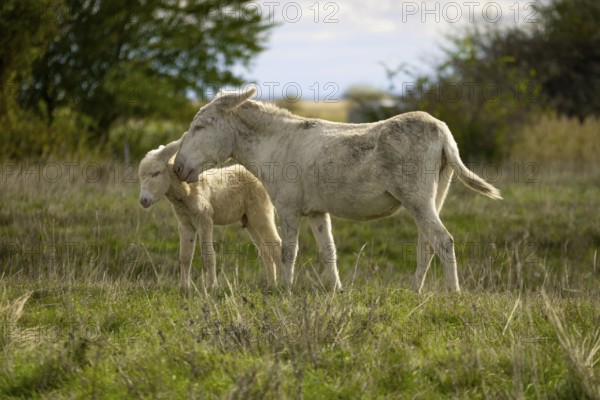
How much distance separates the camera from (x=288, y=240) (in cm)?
839

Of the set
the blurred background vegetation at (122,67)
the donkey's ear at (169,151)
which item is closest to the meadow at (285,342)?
the donkey's ear at (169,151)

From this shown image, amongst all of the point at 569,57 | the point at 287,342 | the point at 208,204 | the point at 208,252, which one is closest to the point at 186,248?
the point at 208,252

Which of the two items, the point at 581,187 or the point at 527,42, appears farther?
the point at 527,42

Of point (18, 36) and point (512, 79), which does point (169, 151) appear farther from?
point (512, 79)

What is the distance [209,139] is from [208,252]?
1345mm

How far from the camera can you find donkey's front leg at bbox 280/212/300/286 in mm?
8359

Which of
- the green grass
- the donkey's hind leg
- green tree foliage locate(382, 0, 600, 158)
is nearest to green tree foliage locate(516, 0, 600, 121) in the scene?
green tree foliage locate(382, 0, 600, 158)

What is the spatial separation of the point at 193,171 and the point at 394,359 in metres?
3.54

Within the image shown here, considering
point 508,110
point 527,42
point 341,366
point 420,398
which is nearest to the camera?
point 420,398

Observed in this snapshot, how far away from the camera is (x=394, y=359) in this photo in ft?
19.1

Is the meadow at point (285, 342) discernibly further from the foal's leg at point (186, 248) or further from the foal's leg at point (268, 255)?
the foal's leg at point (268, 255)

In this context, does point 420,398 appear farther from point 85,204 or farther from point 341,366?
point 85,204

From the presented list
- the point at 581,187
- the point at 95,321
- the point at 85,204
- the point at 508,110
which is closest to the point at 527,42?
the point at 508,110

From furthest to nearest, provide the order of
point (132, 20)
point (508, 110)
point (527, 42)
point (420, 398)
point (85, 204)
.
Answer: point (527, 42)
point (132, 20)
point (508, 110)
point (85, 204)
point (420, 398)
